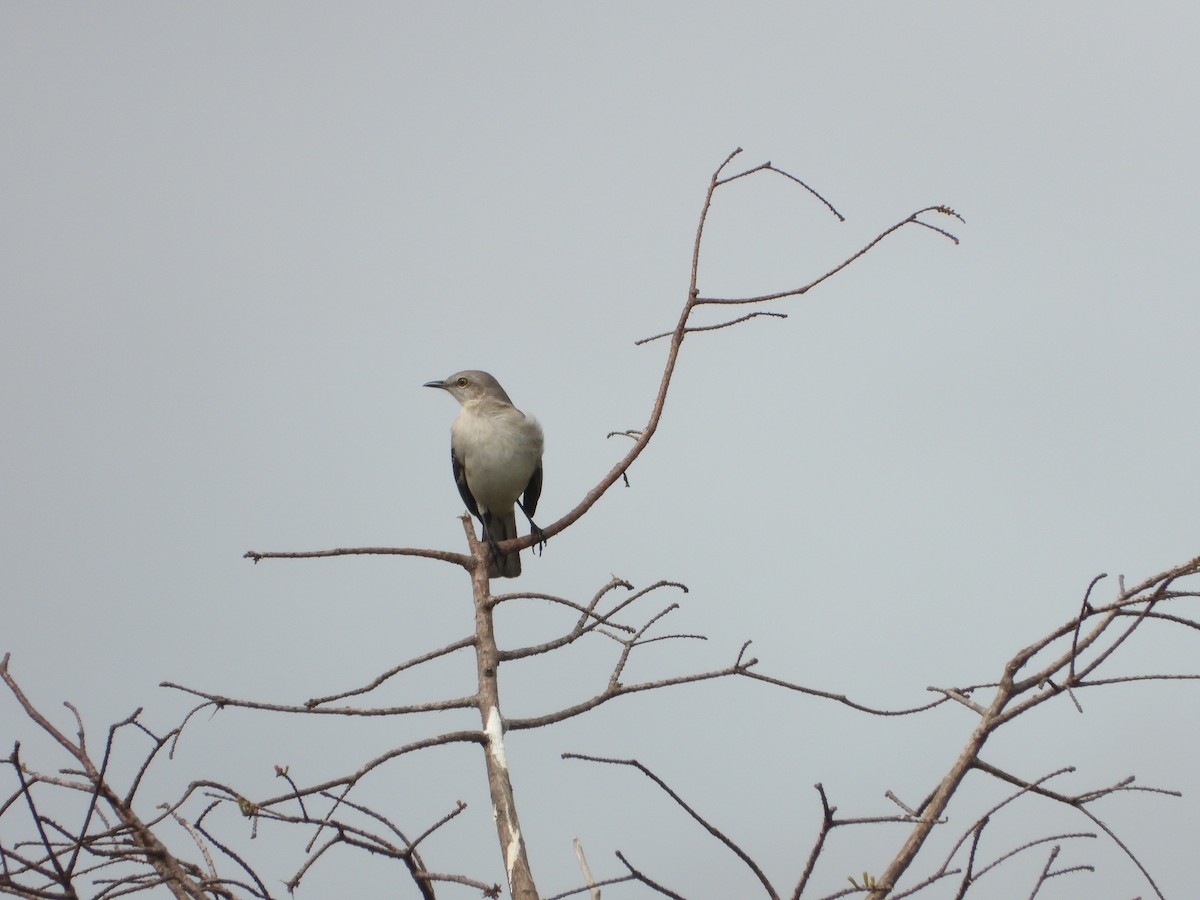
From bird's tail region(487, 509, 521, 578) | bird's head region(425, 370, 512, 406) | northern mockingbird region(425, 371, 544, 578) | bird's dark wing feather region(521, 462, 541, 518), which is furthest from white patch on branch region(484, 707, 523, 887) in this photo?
bird's head region(425, 370, 512, 406)

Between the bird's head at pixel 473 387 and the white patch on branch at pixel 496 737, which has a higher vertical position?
the bird's head at pixel 473 387

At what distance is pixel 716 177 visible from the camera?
5.11m

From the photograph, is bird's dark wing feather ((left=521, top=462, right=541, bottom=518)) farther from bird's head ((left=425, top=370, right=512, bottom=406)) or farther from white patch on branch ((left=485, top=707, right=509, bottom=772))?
white patch on branch ((left=485, top=707, right=509, bottom=772))

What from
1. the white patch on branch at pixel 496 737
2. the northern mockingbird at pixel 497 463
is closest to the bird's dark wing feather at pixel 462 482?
the northern mockingbird at pixel 497 463

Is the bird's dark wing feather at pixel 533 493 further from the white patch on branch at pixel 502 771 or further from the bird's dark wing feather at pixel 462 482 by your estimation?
the white patch on branch at pixel 502 771

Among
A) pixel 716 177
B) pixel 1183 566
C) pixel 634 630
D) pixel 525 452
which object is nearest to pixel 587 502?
pixel 634 630

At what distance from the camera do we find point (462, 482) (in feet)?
33.6

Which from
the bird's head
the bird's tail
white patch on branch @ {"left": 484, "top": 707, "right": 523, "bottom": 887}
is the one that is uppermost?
the bird's head

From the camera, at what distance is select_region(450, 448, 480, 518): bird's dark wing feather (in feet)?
33.4

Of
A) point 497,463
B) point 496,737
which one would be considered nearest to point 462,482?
point 497,463

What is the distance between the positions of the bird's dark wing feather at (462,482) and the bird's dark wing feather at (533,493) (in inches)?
14.9

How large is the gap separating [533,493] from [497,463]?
465 mm

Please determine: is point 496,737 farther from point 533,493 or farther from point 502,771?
point 533,493

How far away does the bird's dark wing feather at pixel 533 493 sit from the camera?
1011 centimetres
